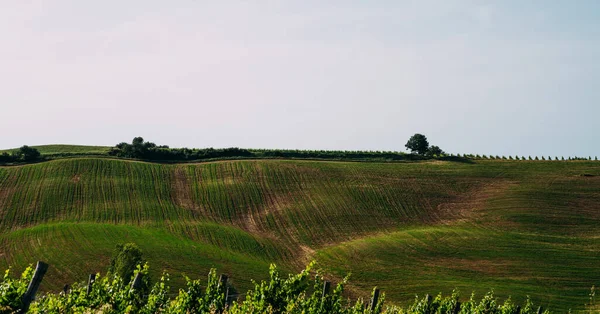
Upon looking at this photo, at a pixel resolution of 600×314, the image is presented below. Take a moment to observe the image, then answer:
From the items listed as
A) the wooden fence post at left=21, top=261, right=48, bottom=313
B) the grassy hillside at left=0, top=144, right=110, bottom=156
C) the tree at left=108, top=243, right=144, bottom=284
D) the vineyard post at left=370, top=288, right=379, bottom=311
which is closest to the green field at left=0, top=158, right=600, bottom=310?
the tree at left=108, top=243, right=144, bottom=284

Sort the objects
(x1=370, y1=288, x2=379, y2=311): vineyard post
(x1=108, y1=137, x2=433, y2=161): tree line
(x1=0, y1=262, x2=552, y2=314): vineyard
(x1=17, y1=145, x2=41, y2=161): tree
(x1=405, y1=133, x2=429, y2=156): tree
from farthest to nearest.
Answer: (x1=405, y1=133, x2=429, y2=156): tree < (x1=108, y1=137, x2=433, y2=161): tree line < (x1=17, y1=145, x2=41, y2=161): tree < (x1=370, y1=288, x2=379, y2=311): vineyard post < (x1=0, y1=262, x2=552, y2=314): vineyard

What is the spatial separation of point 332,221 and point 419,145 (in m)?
43.8

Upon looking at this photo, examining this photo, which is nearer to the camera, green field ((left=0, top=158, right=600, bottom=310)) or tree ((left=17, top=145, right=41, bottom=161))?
green field ((left=0, top=158, right=600, bottom=310))

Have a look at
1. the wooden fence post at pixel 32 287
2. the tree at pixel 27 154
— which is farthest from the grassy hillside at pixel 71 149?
the wooden fence post at pixel 32 287

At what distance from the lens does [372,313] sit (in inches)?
922

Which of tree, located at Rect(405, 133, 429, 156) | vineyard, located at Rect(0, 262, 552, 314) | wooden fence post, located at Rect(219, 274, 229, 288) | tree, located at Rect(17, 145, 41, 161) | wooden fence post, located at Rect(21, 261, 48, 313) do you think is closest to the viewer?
wooden fence post, located at Rect(21, 261, 48, 313)

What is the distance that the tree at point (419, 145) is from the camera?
113m

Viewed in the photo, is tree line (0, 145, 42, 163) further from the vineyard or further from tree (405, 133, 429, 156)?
the vineyard

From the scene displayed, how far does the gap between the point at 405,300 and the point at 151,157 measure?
192ft

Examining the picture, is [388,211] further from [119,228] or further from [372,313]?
[372,313]

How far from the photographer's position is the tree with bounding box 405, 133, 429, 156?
370ft

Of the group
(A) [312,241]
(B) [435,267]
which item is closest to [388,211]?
(A) [312,241]

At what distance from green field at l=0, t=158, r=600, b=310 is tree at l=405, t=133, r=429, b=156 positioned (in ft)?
36.9

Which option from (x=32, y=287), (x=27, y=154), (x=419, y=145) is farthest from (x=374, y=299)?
(x=419, y=145)
